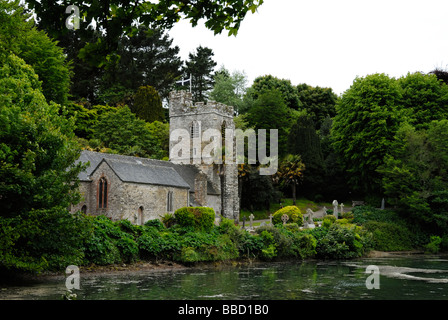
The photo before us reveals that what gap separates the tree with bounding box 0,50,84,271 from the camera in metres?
15.9

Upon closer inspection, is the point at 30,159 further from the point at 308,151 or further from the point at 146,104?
the point at 308,151

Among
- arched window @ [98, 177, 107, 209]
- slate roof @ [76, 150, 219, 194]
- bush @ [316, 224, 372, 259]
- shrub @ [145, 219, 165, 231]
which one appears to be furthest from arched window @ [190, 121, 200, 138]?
shrub @ [145, 219, 165, 231]

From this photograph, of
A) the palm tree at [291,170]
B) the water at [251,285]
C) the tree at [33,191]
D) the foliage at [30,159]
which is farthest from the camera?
the palm tree at [291,170]

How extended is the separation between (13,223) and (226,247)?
42.9 ft

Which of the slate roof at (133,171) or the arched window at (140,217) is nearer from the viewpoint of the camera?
the slate roof at (133,171)

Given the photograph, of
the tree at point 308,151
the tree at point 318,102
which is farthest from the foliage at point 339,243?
the tree at point 318,102

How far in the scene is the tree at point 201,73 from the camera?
71.8m

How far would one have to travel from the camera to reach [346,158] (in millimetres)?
47531

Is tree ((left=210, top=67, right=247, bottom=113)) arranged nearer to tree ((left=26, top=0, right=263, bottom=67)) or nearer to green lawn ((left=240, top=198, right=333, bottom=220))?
green lawn ((left=240, top=198, right=333, bottom=220))

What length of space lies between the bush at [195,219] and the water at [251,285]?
125 inches

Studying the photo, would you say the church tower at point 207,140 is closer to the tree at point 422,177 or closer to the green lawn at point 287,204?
the green lawn at point 287,204

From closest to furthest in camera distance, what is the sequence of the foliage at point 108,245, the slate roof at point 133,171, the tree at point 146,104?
the foliage at point 108,245, the slate roof at point 133,171, the tree at point 146,104

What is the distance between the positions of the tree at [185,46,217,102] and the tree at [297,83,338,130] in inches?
552
